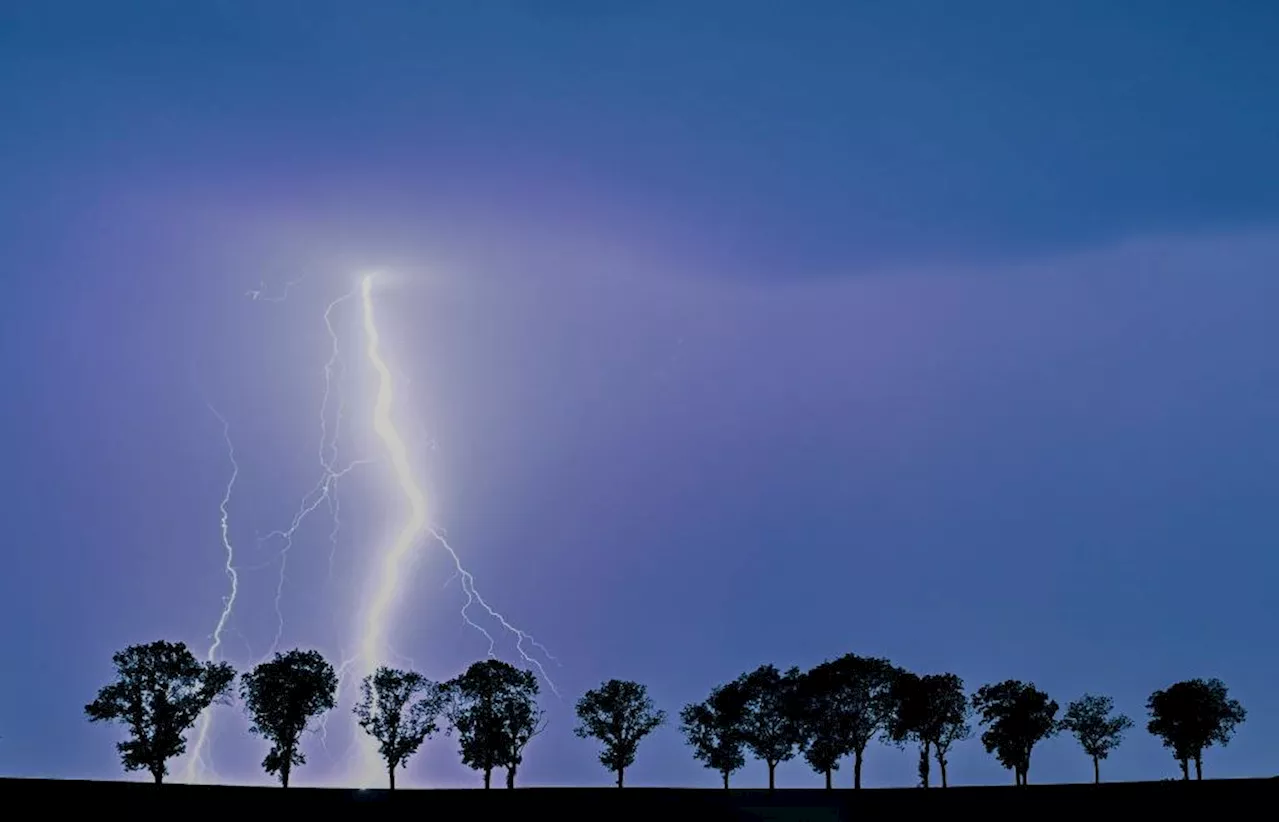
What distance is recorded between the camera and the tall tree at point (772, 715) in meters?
104

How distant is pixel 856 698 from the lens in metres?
104

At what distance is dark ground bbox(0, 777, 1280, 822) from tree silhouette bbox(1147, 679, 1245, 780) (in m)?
18.2

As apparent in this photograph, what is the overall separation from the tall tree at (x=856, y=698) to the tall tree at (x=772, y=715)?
110 inches

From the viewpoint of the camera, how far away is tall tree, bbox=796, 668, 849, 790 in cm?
10219

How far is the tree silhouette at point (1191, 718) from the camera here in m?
108

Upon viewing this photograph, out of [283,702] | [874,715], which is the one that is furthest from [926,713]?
[283,702]

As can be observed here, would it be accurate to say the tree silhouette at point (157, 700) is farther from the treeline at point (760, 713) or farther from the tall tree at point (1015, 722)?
the tall tree at point (1015, 722)

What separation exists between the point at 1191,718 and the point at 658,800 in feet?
187

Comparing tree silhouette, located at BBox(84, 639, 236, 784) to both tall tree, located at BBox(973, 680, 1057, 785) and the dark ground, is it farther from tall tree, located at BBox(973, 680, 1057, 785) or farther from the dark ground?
tall tree, located at BBox(973, 680, 1057, 785)

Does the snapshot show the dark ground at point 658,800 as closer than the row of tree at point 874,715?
Yes

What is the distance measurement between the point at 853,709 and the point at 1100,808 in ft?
106

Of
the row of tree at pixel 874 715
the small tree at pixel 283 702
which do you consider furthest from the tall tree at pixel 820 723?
the small tree at pixel 283 702

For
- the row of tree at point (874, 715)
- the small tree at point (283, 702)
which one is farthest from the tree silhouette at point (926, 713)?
the small tree at point (283, 702)

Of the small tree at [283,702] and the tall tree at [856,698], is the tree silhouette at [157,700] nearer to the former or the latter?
the small tree at [283,702]
